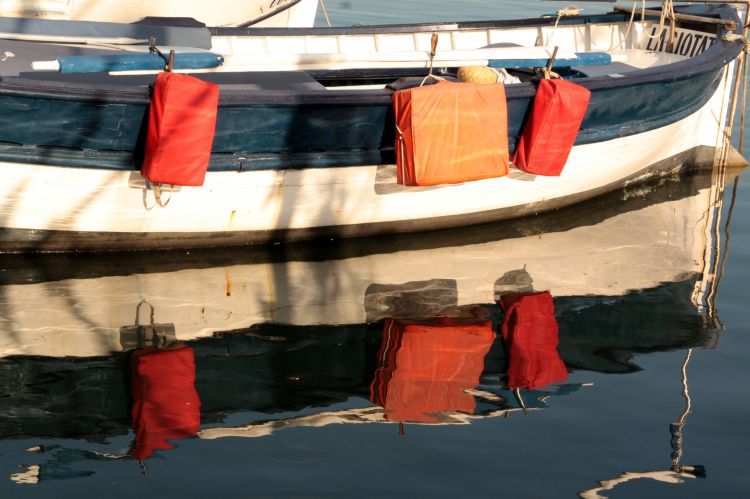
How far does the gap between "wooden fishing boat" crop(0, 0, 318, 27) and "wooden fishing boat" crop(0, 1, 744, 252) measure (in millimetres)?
912

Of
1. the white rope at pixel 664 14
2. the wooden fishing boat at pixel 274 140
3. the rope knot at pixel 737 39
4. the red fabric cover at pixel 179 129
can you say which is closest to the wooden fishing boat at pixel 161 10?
the wooden fishing boat at pixel 274 140

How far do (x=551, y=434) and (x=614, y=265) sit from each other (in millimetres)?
3213

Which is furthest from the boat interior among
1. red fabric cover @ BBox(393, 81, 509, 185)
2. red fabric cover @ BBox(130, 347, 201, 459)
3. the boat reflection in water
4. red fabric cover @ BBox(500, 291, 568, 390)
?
red fabric cover @ BBox(130, 347, 201, 459)

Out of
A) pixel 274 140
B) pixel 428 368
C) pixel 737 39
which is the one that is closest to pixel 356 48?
pixel 274 140

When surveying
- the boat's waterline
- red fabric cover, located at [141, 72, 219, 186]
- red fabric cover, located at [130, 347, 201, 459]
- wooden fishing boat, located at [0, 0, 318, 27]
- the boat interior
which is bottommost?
red fabric cover, located at [130, 347, 201, 459]

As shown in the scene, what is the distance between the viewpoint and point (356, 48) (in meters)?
11.3

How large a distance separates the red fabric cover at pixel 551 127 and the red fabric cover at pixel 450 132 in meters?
0.33

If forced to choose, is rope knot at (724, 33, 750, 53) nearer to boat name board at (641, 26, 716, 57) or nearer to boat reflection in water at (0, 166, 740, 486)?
boat name board at (641, 26, 716, 57)

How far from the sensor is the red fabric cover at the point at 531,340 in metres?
6.54

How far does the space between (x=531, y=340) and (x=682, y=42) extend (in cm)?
592

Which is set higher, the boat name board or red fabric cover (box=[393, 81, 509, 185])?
the boat name board

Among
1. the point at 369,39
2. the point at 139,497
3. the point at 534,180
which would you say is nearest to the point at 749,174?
the point at 534,180

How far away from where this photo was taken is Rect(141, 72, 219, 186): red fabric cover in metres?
7.32

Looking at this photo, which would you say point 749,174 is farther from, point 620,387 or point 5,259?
point 5,259
